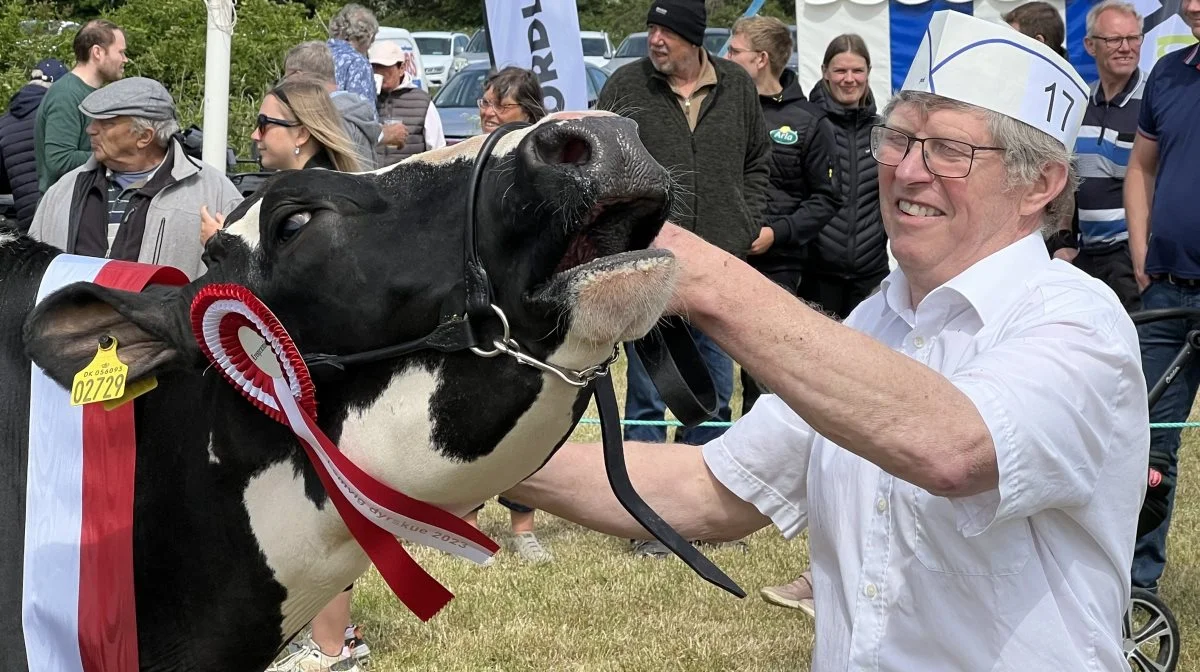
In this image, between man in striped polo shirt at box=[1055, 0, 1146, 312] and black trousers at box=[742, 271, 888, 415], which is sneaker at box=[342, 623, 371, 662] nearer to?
black trousers at box=[742, 271, 888, 415]

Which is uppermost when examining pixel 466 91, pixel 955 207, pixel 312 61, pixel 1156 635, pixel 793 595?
pixel 955 207

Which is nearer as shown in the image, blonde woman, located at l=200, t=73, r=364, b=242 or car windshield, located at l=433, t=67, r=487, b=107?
blonde woman, located at l=200, t=73, r=364, b=242

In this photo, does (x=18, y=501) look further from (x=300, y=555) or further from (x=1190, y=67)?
(x=1190, y=67)

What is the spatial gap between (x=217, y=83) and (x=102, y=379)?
4.41 metres

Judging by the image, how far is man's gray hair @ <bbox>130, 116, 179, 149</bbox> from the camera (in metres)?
5.46

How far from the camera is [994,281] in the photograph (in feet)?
8.89

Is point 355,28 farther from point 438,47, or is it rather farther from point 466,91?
point 438,47

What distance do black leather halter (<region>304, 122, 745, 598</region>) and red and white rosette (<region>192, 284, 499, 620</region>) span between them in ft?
0.19

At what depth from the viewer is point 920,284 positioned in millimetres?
2891

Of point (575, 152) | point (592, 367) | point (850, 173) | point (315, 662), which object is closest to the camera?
point (575, 152)

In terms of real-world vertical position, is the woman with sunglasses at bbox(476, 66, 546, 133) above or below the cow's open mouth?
below

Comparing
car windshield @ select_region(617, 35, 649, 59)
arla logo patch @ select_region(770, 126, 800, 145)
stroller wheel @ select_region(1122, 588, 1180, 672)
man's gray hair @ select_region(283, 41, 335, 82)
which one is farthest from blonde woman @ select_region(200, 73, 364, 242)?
car windshield @ select_region(617, 35, 649, 59)

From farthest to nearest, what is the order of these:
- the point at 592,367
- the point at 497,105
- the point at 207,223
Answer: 1. the point at 497,105
2. the point at 207,223
3. the point at 592,367

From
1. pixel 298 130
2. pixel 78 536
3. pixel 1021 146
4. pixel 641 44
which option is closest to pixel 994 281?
pixel 1021 146
